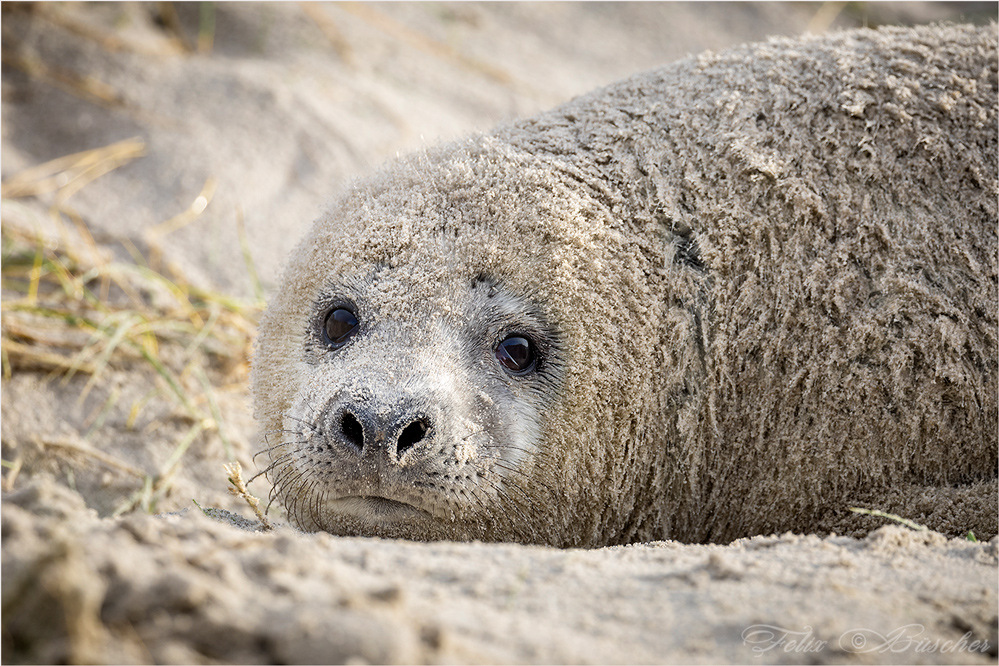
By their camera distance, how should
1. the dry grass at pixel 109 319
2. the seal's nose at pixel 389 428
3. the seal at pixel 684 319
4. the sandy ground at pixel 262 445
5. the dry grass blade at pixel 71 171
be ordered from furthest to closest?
the dry grass blade at pixel 71 171 < the dry grass at pixel 109 319 < the seal at pixel 684 319 < the seal's nose at pixel 389 428 < the sandy ground at pixel 262 445

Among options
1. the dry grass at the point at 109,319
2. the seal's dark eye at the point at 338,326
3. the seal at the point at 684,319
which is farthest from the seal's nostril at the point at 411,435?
the dry grass at the point at 109,319

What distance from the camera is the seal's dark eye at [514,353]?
103 inches

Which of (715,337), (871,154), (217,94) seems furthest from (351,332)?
(217,94)

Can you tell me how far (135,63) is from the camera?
602 centimetres

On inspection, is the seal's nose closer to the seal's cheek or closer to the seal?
the seal's cheek

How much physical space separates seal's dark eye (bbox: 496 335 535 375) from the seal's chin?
50cm

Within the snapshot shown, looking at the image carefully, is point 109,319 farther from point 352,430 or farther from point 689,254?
point 689,254

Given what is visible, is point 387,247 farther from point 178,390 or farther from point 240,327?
point 240,327

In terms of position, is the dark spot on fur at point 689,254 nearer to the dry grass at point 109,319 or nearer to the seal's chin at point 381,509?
the seal's chin at point 381,509

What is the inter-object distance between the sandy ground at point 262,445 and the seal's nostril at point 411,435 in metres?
0.37

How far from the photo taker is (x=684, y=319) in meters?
2.73

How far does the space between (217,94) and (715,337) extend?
4.43m

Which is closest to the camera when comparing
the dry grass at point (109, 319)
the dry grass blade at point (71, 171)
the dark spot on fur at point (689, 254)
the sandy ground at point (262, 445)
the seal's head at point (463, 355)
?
the sandy ground at point (262, 445)

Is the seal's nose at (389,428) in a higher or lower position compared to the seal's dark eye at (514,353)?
lower
